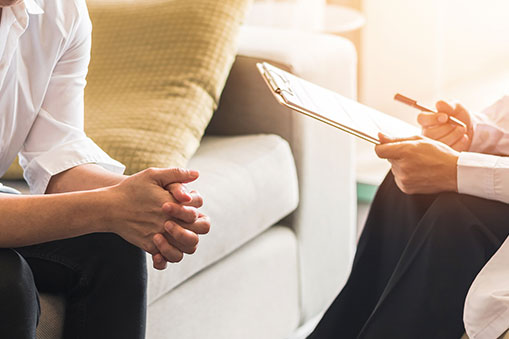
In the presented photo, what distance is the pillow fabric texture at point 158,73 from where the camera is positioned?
1.56 m

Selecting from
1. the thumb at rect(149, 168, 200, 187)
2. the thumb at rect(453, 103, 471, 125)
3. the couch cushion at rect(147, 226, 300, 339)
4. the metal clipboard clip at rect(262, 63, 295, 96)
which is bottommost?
the couch cushion at rect(147, 226, 300, 339)

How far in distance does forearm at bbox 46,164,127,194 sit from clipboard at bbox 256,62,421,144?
10.4 inches

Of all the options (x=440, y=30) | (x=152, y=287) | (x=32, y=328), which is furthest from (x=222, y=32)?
(x=440, y=30)

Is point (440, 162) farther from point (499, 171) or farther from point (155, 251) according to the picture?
point (155, 251)

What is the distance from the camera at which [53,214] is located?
106 centimetres

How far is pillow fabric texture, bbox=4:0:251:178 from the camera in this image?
1.56 m

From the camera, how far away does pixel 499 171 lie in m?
1.19

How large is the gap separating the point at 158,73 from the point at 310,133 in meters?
0.35

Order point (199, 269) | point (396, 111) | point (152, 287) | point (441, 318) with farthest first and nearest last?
1. point (396, 111)
2. point (199, 269)
3. point (152, 287)
4. point (441, 318)

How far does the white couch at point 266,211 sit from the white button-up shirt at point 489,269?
0.47 m

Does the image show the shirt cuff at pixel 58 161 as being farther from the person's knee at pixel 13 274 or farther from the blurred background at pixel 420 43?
the blurred background at pixel 420 43

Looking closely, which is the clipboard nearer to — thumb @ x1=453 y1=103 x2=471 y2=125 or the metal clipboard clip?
the metal clipboard clip

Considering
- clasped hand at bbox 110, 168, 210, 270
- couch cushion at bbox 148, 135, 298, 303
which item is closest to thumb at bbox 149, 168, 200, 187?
clasped hand at bbox 110, 168, 210, 270

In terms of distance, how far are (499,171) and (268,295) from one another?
0.63 meters
